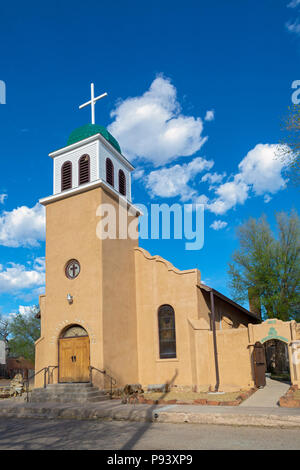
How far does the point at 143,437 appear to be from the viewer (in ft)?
30.5

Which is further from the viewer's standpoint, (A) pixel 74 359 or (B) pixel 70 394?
(A) pixel 74 359

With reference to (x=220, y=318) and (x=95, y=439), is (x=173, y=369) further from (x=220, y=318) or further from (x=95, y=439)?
(x=95, y=439)

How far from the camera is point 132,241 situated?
2155cm

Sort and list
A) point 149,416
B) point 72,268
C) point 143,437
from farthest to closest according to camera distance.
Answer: point 72,268 < point 149,416 < point 143,437

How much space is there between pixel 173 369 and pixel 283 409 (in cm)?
818

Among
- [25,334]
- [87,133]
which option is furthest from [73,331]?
[25,334]

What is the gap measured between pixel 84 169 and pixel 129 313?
7.67 meters

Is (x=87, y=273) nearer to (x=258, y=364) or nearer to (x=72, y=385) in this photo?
(x=72, y=385)

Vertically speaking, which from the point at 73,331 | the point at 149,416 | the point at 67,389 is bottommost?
the point at 149,416

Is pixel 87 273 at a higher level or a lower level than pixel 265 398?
higher

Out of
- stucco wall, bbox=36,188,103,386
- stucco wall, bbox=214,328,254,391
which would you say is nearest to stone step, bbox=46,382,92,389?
stucco wall, bbox=36,188,103,386

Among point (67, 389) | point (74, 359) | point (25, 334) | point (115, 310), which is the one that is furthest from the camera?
point (25, 334)

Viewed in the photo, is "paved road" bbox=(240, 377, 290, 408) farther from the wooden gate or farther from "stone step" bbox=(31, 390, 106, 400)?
"stone step" bbox=(31, 390, 106, 400)

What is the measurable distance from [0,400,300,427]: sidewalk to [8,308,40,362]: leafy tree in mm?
29092
